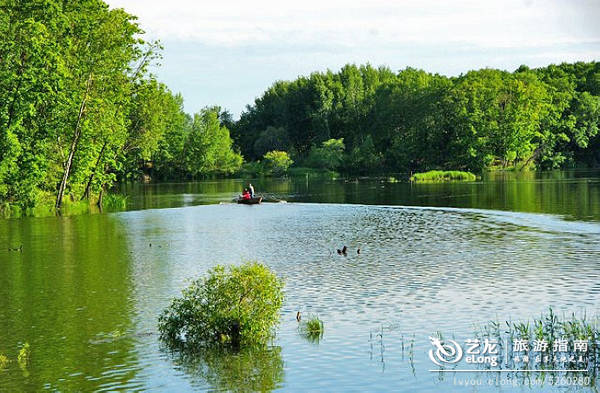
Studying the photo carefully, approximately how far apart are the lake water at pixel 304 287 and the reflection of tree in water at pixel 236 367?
6cm

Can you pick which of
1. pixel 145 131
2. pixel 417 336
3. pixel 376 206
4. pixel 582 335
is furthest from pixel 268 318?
pixel 145 131

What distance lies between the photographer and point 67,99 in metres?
68.8

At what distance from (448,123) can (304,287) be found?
136 meters

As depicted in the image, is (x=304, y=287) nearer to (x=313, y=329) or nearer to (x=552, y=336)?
(x=313, y=329)

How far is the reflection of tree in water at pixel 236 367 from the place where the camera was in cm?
1945

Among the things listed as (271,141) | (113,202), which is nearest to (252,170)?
(271,141)

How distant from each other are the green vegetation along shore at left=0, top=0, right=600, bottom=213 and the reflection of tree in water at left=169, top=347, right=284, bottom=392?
156 feet

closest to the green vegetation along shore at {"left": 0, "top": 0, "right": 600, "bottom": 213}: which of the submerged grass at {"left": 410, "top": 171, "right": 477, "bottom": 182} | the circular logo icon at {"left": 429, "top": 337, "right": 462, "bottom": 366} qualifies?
the submerged grass at {"left": 410, "top": 171, "right": 477, "bottom": 182}

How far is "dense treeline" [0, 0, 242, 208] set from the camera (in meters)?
65.3

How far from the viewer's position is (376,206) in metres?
77.6

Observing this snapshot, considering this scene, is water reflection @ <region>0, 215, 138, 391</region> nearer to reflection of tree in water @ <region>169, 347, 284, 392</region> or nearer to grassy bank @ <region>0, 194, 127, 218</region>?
reflection of tree in water @ <region>169, 347, 284, 392</region>

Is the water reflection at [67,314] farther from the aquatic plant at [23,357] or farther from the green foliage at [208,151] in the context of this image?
the green foliage at [208,151]

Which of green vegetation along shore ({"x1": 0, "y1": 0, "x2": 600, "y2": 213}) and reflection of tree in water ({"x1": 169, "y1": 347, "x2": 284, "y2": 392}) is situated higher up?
green vegetation along shore ({"x1": 0, "y1": 0, "x2": 600, "y2": 213})

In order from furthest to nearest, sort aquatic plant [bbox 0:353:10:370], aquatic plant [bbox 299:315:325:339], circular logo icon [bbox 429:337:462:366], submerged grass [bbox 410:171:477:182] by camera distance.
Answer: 1. submerged grass [bbox 410:171:477:182]
2. aquatic plant [bbox 299:315:325:339]
3. aquatic plant [bbox 0:353:10:370]
4. circular logo icon [bbox 429:337:462:366]
